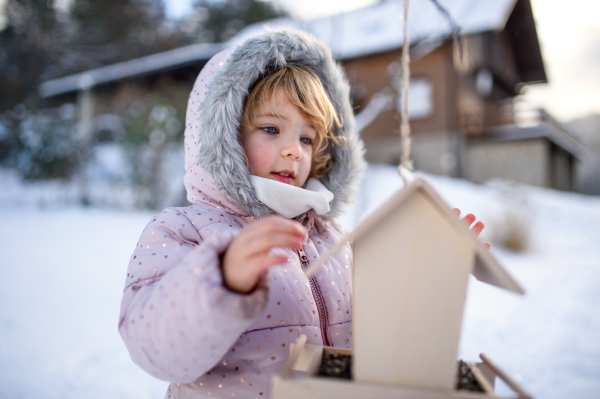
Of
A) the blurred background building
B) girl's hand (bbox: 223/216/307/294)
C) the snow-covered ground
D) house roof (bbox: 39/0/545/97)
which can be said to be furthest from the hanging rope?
house roof (bbox: 39/0/545/97)

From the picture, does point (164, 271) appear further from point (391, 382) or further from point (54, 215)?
point (54, 215)

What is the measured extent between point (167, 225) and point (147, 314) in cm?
32

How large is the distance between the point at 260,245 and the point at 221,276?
0.39ft

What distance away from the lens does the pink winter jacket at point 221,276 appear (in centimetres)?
73

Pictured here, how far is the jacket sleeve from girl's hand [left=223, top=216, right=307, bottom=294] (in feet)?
0.13

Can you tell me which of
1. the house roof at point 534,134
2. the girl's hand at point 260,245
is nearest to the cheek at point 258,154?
the girl's hand at point 260,245

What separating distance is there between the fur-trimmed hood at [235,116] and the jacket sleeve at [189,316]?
439mm

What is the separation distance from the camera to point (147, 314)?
0.79 m

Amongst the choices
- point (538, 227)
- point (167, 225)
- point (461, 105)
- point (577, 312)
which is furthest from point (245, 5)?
point (167, 225)

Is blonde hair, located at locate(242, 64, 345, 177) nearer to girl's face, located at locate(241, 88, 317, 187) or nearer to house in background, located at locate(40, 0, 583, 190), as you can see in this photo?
girl's face, located at locate(241, 88, 317, 187)

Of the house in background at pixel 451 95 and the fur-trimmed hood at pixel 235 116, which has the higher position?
the house in background at pixel 451 95

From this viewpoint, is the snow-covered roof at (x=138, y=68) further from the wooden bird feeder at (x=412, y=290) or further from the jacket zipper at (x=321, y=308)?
the wooden bird feeder at (x=412, y=290)

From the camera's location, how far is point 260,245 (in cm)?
67

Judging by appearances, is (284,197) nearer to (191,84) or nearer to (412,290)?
(412,290)
